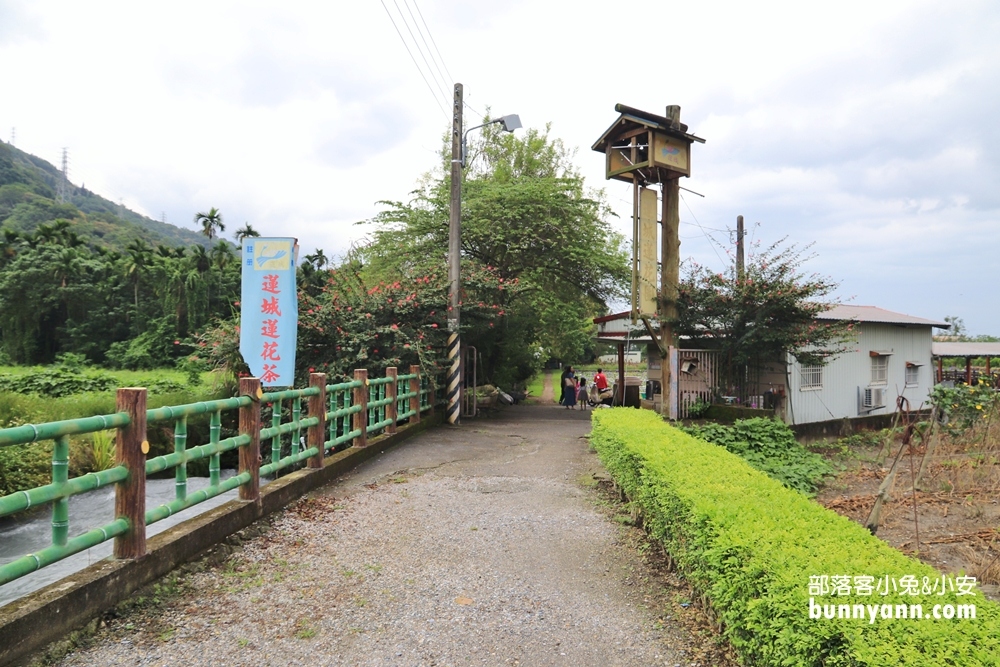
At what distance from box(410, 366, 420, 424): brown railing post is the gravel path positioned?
4744 mm

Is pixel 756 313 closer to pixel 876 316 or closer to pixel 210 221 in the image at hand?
pixel 876 316

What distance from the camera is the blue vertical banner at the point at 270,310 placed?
816cm

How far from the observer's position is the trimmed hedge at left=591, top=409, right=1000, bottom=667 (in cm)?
223

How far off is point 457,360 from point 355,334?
7.74 feet

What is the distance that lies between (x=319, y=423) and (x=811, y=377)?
12.3 meters

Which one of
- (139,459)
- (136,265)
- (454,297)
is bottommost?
(139,459)

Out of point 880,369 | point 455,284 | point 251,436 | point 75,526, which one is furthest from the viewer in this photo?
point 880,369

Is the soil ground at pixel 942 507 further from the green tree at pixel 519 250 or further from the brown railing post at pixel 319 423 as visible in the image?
the green tree at pixel 519 250

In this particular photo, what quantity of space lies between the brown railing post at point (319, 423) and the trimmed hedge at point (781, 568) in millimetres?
3656

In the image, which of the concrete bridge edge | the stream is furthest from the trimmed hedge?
the stream

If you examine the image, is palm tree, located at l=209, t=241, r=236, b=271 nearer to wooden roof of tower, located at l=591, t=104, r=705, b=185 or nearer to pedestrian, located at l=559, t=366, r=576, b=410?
pedestrian, located at l=559, t=366, r=576, b=410

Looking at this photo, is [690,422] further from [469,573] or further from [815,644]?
[815,644]

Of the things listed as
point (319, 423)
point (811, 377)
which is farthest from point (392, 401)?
point (811, 377)

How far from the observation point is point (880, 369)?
17797 mm
